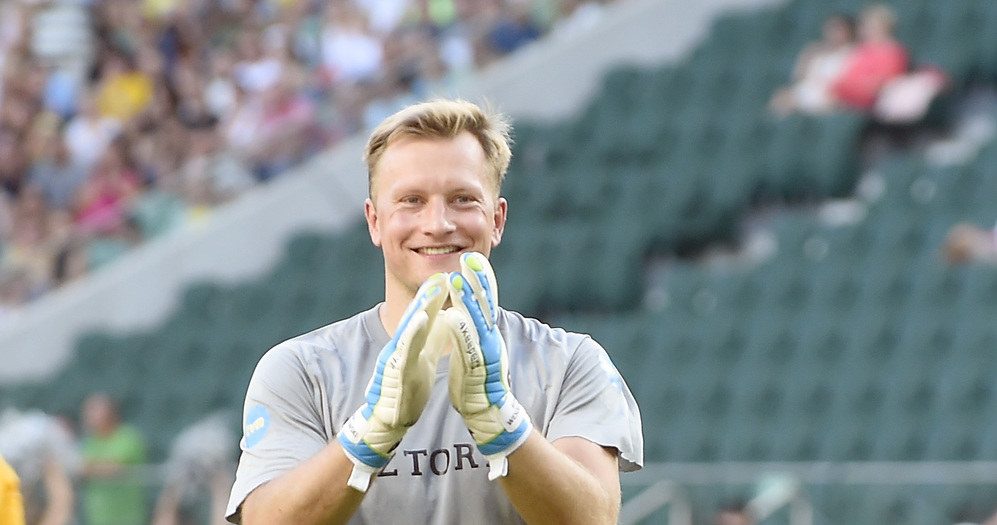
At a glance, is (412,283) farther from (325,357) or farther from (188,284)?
(188,284)

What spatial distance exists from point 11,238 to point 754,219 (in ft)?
19.2

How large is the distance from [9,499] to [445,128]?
1.37 m

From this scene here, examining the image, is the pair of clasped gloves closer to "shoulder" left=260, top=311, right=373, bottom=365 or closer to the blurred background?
"shoulder" left=260, top=311, right=373, bottom=365

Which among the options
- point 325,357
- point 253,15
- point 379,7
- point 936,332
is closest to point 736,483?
point 936,332

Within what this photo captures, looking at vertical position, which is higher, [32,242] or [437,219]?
[32,242]

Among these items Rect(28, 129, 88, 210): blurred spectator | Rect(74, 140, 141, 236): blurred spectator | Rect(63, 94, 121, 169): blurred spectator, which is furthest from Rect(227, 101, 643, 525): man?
Rect(63, 94, 121, 169): blurred spectator

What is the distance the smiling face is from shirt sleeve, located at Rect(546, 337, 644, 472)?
29 cm

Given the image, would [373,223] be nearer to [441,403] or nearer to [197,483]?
[441,403]

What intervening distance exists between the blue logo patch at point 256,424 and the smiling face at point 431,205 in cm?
33

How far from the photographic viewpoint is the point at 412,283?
3275 mm

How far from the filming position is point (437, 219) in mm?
3195

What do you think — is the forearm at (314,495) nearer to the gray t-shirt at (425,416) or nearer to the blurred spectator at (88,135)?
the gray t-shirt at (425,416)

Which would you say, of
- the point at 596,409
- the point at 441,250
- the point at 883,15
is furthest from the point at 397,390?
the point at 883,15

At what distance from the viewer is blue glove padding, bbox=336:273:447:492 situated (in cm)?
287
